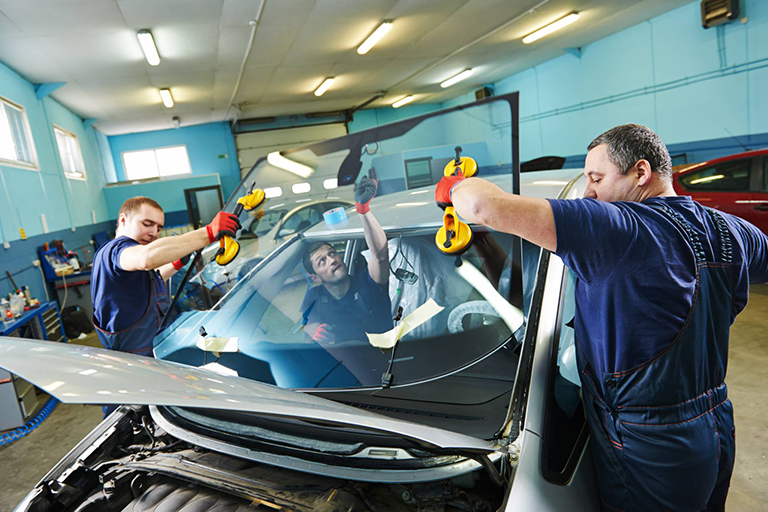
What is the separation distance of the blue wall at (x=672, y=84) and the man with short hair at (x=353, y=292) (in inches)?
302

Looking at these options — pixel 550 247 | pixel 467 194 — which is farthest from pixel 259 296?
pixel 550 247

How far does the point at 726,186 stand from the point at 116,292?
20.4ft

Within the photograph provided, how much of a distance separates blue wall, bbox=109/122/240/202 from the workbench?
29.2 ft

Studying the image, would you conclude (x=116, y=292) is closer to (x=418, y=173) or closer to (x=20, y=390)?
(x=418, y=173)

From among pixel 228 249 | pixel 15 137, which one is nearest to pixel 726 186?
pixel 228 249

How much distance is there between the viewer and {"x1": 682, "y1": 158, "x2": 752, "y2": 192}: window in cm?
501

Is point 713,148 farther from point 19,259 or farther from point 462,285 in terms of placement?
point 19,259

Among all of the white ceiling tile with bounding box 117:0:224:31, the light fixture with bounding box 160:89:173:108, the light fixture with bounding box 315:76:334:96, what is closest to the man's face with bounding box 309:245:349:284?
the white ceiling tile with bounding box 117:0:224:31

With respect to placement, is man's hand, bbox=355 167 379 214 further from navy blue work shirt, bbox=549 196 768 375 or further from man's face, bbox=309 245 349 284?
navy blue work shirt, bbox=549 196 768 375

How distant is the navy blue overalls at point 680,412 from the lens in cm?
110

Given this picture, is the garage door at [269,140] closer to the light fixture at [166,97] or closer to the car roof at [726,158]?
the light fixture at [166,97]

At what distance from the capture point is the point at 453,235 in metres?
1.48

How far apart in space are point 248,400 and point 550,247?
76cm

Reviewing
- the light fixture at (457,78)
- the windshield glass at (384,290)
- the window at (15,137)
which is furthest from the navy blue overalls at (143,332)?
the light fixture at (457,78)
